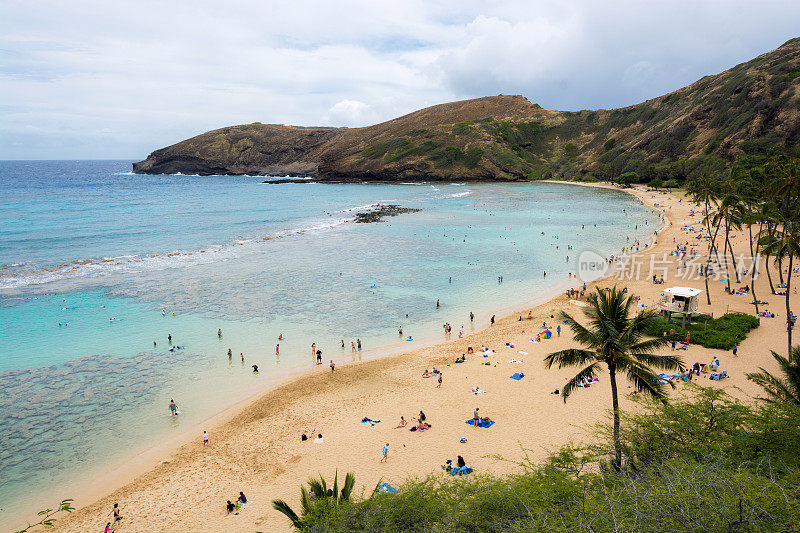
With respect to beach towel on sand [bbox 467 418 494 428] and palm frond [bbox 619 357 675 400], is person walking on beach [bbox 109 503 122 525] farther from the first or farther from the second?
palm frond [bbox 619 357 675 400]

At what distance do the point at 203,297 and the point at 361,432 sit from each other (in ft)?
88.7

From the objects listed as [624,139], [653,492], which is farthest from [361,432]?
[624,139]

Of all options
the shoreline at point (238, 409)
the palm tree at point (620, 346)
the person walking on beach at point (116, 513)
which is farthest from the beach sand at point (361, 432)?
the palm tree at point (620, 346)

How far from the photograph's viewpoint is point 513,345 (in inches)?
1200

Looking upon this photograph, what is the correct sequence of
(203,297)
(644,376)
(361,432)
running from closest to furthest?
(644,376) → (361,432) → (203,297)

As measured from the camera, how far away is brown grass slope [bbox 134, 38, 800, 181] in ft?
318

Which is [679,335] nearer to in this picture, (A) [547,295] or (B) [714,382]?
(B) [714,382]

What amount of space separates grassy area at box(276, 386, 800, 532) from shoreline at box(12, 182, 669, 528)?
1192cm

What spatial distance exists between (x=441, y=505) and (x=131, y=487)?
14350mm

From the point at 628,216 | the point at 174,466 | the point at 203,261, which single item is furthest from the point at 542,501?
the point at 628,216

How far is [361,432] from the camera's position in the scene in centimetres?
2138

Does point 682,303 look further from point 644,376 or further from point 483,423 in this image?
point 644,376

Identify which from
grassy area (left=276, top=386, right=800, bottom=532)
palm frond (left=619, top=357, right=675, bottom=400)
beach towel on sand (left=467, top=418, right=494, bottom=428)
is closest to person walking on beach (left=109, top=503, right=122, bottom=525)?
grassy area (left=276, top=386, right=800, bottom=532)

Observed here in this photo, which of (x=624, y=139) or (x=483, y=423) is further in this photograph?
(x=624, y=139)
